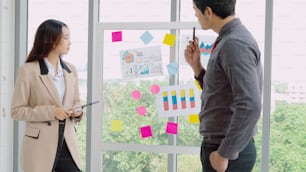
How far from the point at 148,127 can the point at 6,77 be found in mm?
1313

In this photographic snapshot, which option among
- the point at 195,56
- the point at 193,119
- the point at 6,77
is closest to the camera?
the point at 195,56

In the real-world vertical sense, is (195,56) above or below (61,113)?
above

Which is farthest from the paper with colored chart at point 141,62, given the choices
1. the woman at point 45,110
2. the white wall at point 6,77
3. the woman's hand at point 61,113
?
the white wall at point 6,77

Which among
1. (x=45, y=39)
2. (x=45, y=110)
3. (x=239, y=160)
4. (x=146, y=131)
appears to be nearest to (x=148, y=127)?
(x=146, y=131)

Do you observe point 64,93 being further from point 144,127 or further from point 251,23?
point 251,23

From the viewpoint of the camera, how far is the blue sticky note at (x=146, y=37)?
3.35m

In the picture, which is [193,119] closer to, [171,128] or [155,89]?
[171,128]

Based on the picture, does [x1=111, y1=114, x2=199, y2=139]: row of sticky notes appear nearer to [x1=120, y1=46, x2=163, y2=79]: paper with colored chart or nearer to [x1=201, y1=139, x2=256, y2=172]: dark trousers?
[x1=120, y1=46, x2=163, y2=79]: paper with colored chart

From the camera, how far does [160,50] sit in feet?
10.9

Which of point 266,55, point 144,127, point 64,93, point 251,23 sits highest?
point 251,23

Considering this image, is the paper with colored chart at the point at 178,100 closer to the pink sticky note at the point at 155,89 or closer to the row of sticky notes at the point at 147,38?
the pink sticky note at the point at 155,89

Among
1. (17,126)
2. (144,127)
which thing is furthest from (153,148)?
(17,126)

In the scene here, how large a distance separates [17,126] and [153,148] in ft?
4.13

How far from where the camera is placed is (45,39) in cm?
274
